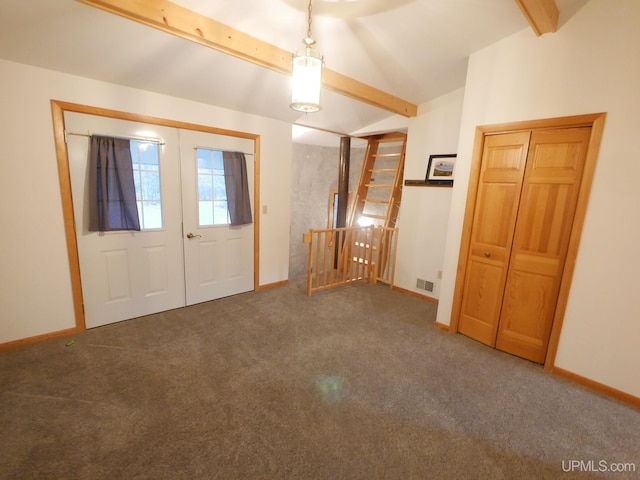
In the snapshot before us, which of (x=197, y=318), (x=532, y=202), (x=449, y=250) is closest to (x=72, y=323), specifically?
(x=197, y=318)

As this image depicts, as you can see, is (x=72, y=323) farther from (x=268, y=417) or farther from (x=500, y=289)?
(x=500, y=289)

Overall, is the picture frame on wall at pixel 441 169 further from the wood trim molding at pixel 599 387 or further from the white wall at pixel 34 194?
the white wall at pixel 34 194

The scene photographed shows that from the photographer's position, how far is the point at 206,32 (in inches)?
77.6

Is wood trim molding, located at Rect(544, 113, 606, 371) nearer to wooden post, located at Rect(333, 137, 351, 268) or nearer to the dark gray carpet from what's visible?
the dark gray carpet

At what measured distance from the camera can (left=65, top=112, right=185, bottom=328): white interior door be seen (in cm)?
248

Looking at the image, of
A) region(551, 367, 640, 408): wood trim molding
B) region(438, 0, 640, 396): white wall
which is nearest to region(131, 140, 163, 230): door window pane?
region(438, 0, 640, 396): white wall

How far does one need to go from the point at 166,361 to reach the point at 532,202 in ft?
10.6

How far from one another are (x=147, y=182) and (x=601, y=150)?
376 centimetres

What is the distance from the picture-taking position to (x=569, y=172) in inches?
86.0

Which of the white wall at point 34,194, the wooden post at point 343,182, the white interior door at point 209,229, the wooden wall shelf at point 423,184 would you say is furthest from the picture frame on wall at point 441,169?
the white wall at point 34,194

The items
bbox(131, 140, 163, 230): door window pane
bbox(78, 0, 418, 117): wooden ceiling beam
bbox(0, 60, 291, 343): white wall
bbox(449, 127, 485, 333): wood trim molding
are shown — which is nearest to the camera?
bbox(78, 0, 418, 117): wooden ceiling beam

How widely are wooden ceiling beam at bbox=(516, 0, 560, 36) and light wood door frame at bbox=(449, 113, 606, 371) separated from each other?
64 cm

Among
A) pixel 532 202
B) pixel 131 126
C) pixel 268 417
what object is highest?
pixel 131 126

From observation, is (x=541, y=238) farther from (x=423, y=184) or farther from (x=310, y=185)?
(x=310, y=185)
